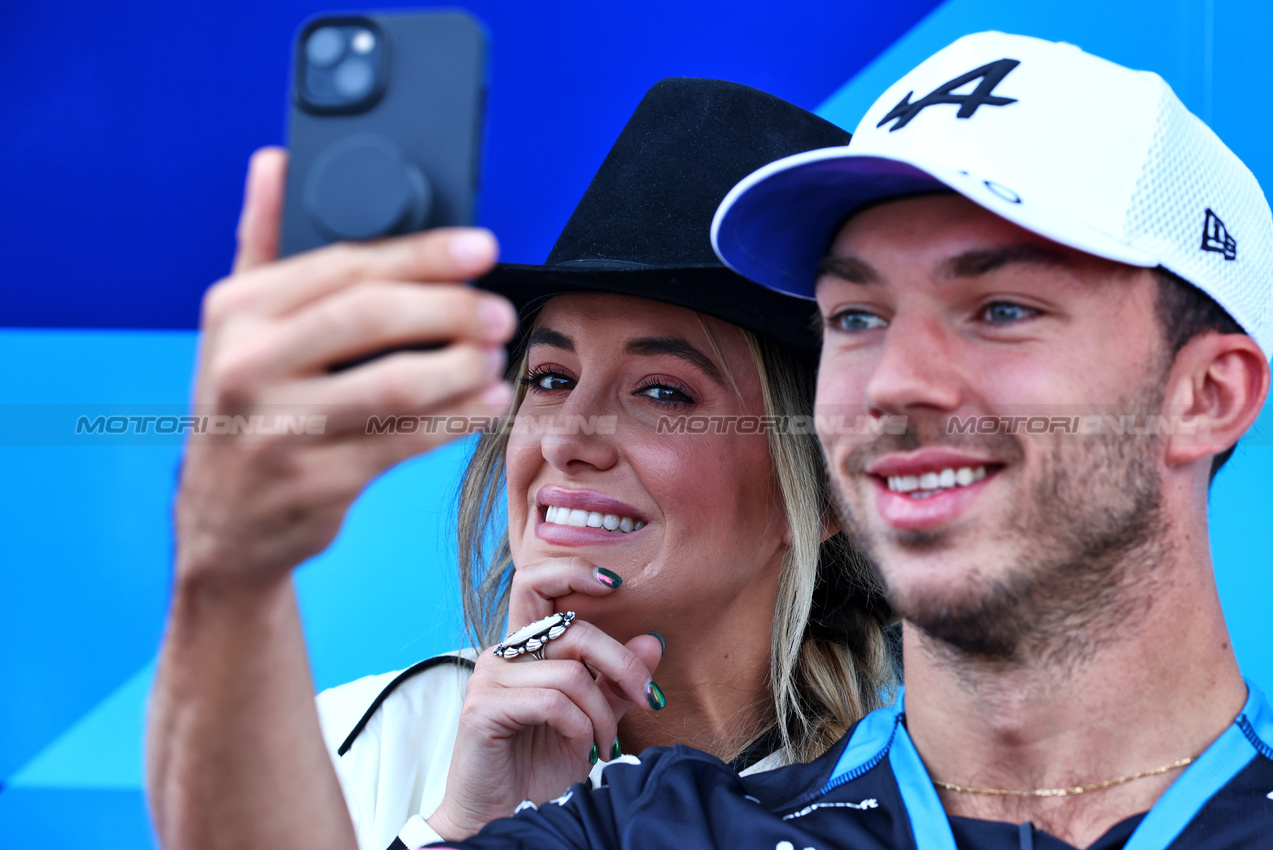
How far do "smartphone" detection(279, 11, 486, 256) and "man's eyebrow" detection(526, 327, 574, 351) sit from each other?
988mm

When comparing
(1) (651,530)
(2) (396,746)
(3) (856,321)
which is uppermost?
(3) (856,321)

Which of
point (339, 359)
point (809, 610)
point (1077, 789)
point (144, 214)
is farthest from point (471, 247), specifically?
point (144, 214)

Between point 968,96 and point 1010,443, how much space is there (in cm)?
40

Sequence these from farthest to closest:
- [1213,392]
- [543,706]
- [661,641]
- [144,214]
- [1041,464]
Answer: [144,214]
[661,641]
[543,706]
[1213,392]
[1041,464]

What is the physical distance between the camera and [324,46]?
85cm

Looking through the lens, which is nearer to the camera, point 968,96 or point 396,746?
point 968,96

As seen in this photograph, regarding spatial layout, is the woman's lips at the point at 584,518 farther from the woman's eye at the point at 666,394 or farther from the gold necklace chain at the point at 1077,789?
the gold necklace chain at the point at 1077,789

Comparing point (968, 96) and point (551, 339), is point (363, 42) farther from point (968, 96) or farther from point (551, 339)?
point (551, 339)

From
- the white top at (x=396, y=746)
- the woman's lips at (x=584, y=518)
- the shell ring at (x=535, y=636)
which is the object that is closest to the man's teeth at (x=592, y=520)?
the woman's lips at (x=584, y=518)

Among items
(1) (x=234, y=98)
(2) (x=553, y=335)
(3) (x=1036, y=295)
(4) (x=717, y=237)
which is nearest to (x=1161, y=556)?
(3) (x=1036, y=295)

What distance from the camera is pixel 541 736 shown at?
1.72 metres

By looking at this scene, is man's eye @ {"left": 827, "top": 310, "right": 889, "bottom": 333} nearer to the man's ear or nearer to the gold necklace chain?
the man's ear

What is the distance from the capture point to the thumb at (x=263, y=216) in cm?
81

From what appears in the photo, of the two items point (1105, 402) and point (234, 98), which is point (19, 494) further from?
point (1105, 402)
